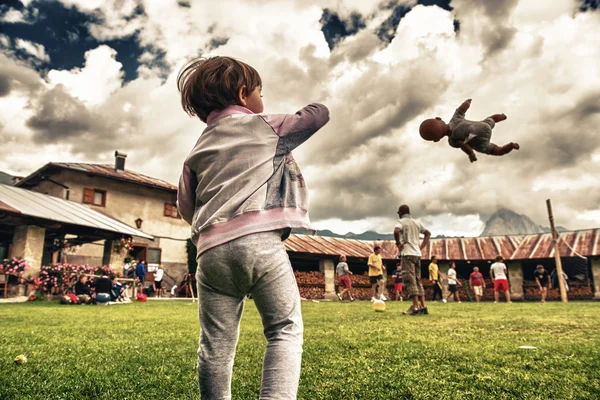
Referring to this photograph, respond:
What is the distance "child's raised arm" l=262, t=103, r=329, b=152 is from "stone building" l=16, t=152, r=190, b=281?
79.6 ft

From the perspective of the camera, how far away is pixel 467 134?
4.87 ft

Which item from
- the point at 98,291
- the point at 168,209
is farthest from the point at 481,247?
the point at 98,291

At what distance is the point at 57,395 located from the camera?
2.42m

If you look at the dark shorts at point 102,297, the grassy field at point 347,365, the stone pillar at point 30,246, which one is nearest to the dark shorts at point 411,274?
the grassy field at point 347,365

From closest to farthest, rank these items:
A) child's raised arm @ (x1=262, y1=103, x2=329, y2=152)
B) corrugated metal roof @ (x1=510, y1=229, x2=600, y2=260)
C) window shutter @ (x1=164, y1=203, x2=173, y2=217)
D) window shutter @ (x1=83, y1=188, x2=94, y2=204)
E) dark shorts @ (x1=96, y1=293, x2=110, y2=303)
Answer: child's raised arm @ (x1=262, y1=103, x2=329, y2=152) < dark shorts @ (x1=96, y1=293, x2=110, y2=303) < window shutter @ (x1=83, y1=188, x2=94, y2=204) < corrugated metal roof @ (x1=510, y1=229, x2=600, y2=260) < window shutter @ (x1=164, y1=203, x2=173, y2=217)

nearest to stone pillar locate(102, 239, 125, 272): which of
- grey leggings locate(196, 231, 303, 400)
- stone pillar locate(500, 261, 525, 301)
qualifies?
grey leggings locate(196, 231, 303, 400)

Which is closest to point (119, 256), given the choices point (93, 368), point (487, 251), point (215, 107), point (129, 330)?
point (129, 330)

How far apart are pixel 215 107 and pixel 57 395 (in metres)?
1.82

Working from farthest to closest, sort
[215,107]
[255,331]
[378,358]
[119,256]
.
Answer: [119,256] < [255,331] < [378,358] < [215,107]

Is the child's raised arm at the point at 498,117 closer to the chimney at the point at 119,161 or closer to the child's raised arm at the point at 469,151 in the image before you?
the child's raised arm at the point at 469,151

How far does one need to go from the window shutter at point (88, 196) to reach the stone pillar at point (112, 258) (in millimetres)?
7658

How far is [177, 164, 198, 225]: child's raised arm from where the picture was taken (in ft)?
6.98

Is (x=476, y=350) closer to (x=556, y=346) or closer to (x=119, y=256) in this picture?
(x=556, y=346)

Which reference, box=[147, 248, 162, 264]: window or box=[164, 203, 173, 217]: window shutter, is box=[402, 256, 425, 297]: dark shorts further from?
box=[164, 203, 173, 217]: window shutter
